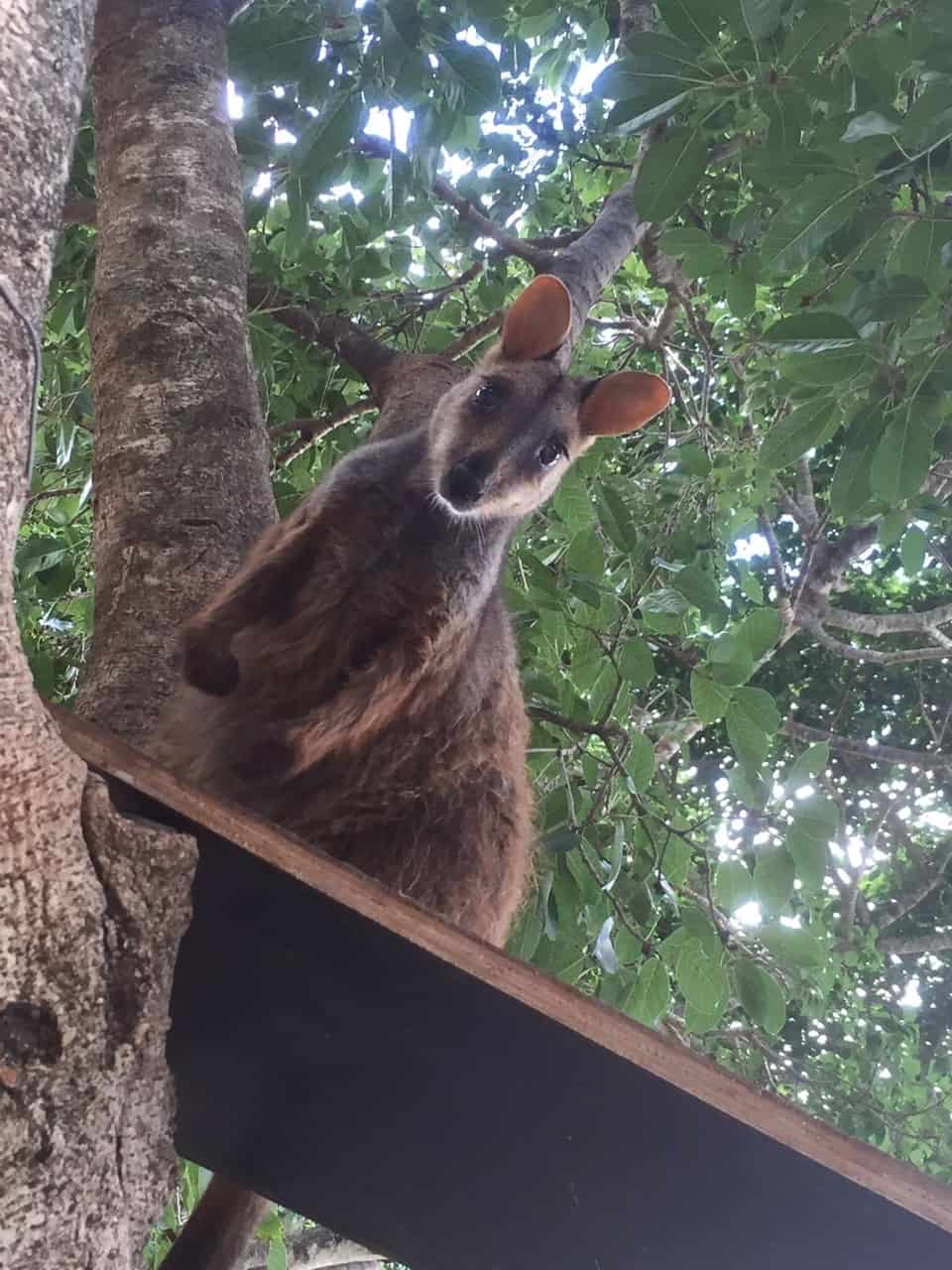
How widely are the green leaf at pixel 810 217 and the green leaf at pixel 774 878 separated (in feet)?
4.19

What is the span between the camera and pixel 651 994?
2.79 m

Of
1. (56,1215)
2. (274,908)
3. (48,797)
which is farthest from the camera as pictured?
(274,908)

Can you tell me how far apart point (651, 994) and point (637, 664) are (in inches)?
32.1

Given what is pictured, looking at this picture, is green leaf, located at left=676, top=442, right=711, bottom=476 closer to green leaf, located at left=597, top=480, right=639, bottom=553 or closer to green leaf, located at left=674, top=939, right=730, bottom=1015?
green leaf, located at left=597, top=480, right=639, bottom=553

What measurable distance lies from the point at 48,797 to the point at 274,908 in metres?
0.39

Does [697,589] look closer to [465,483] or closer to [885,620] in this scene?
[465,483]

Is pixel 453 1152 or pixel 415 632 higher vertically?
pixel 415 632

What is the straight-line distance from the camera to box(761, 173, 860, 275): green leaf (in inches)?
83.1

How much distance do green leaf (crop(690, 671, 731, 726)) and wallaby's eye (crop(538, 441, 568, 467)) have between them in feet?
2.84

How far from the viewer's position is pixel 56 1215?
3.26 feet

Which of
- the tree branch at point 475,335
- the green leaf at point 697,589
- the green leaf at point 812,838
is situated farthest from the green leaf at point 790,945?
the tree branch at point 475,335

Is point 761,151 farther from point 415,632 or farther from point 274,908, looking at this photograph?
point 274,908

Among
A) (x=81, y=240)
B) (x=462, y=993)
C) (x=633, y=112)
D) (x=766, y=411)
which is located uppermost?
(x=766, y=411)

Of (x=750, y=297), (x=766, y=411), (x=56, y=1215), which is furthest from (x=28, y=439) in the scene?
(x=766, y=411)
